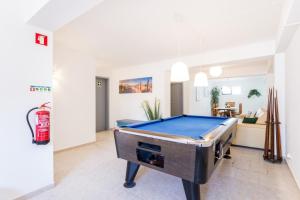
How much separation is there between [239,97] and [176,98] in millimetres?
3606

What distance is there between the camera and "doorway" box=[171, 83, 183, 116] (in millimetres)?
6973

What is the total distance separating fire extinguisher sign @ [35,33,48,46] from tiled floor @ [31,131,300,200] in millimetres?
1845

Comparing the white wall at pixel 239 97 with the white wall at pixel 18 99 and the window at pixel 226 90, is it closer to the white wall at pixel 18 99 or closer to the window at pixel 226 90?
the window at pixel 226 90

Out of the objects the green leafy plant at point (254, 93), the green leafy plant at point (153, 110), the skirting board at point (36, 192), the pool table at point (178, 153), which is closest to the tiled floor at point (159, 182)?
the skirting board at point (36, 192)

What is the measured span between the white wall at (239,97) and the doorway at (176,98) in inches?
14.8

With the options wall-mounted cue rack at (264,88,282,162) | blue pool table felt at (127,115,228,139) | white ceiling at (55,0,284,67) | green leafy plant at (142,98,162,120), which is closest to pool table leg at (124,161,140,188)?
blue pool table felt at (127,115,228,139)

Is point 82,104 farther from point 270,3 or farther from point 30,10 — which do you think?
point 270,3

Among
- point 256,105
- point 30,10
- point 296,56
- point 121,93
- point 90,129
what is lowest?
point 90,129

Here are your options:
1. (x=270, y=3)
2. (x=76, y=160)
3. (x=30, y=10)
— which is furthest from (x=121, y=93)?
(x=270, y=3)

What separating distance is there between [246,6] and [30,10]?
2601mm

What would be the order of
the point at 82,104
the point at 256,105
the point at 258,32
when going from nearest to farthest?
the point at 258,32
the point at 82,104
the point at 256,105

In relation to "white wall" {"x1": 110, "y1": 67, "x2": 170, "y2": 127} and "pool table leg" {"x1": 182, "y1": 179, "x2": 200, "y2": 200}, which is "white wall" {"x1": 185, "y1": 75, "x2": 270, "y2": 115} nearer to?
"white wall" {"x1": 110, "y1": 67, "x2": 170, "y2": 127}

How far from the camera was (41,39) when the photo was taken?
191 centimetres

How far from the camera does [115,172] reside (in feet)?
8.01
